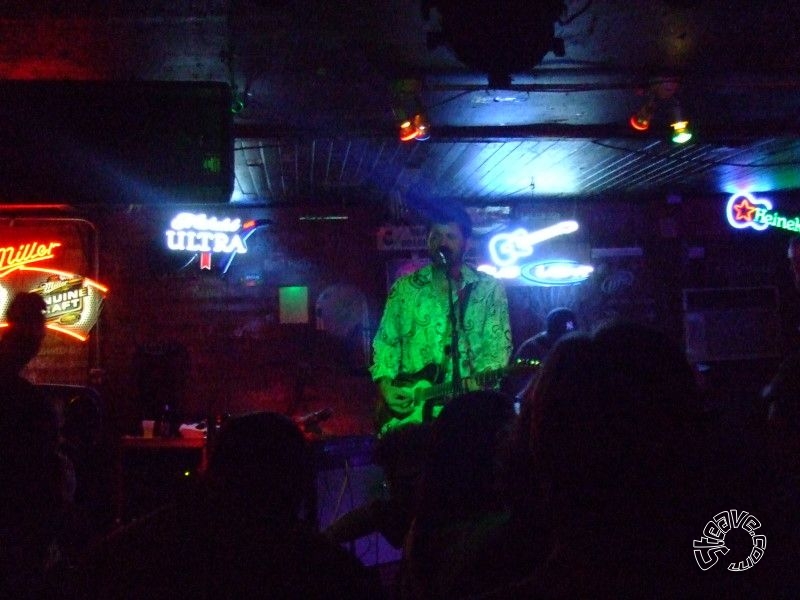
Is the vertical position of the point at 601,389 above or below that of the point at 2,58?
below

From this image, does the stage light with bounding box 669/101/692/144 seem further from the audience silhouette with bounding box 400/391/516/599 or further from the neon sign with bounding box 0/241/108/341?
the neon sign with bounding box 0/241/108/341

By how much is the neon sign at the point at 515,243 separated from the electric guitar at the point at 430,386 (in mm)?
4053

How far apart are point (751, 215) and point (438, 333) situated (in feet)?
20.0

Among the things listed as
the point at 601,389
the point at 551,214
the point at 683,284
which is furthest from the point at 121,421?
the point at 601,389

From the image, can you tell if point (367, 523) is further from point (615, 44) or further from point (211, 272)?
point (211, 272)

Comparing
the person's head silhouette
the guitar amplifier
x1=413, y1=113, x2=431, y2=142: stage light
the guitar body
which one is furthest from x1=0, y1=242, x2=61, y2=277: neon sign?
the guitar amplifier

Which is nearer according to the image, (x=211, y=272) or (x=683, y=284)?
(x=211, y=272)

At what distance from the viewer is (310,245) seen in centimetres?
830

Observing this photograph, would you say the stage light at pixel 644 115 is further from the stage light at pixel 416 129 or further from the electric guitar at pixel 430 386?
the electric guitar at pixel 430 386

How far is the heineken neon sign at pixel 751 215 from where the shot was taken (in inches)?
349

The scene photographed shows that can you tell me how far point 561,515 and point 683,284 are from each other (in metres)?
8.66

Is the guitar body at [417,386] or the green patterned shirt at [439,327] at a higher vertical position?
the green patterned shirt at [439,327]

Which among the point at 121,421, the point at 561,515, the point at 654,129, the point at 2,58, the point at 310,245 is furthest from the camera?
the point at 310,245

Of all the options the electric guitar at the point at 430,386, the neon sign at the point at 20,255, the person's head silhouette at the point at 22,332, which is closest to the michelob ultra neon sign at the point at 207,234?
the neon sign at the point at 20,255
